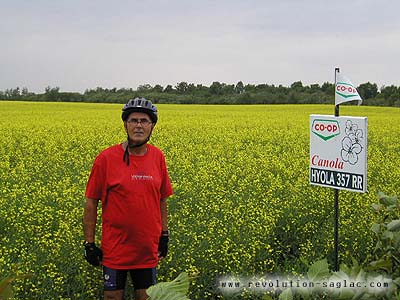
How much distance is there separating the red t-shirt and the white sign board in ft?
5.19

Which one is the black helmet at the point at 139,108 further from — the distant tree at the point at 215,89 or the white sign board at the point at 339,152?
the distant tree at the point at 215,89

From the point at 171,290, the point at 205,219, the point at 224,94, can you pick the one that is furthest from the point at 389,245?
the point at 224,94

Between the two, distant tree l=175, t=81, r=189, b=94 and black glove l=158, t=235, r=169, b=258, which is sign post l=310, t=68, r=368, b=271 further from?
distant tree l=175, t=81, r=189, b=94

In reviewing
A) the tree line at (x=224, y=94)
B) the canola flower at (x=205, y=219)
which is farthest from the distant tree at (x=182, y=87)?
the canola flower at (x=205, y=219)

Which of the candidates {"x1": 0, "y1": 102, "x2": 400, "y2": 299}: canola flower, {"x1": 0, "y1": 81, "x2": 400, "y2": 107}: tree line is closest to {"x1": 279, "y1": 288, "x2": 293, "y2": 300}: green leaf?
{"x1": 0, "y1": 102, "x2": 400, "y2": 299}: canola flower

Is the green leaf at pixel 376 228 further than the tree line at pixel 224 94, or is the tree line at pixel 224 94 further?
the tree line at pixel 224 94

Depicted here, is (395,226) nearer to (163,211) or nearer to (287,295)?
(287,295)

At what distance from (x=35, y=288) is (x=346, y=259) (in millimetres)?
2911

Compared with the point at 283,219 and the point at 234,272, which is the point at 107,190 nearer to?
the point at 234,272

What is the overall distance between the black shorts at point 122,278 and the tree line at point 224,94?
41.6 meters

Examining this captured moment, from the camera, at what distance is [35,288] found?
153 inches

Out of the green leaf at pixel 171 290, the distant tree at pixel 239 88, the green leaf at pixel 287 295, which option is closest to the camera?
the green leaf at pixel 171 290

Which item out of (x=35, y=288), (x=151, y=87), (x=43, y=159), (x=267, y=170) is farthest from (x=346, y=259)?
(x=151, y=87)

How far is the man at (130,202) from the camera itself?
3.33m
